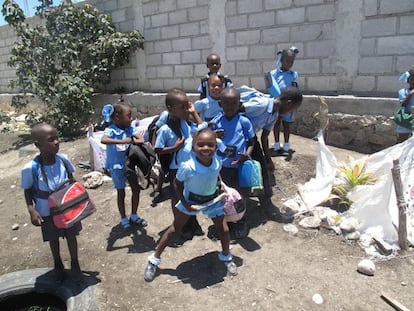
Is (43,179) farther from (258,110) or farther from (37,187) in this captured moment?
(258,110)

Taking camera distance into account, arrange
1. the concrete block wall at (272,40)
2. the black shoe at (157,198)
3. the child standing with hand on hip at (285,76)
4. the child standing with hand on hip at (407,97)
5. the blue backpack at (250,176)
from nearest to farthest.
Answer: the blue backpack at (250,176) < the child standing with hand on hip at (407,97) < the black shoe at (157,198) < the child standing with hand on hip at (285,76) < the concrete block wall at (272,40)

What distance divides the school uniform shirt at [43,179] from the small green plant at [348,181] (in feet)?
9.45

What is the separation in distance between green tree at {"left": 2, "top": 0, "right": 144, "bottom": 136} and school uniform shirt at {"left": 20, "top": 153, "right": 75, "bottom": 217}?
19.1 feet

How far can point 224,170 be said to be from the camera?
3.61 meters

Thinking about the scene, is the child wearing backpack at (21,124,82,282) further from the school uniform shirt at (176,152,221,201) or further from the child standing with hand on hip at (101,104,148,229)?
the school uniform shirt at (176,152,221,201)

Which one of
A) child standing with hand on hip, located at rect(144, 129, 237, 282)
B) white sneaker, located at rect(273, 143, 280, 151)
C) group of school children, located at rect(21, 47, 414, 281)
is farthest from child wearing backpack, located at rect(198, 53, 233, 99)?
child standing with hand on hip, located at rect(144, 129, 237, 282)

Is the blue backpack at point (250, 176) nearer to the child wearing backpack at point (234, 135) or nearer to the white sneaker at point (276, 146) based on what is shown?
the child wearing backpack at point (234, 135)

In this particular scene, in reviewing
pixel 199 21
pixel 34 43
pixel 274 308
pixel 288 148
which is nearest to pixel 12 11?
pixel 34 43

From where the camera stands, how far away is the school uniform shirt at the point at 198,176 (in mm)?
2773

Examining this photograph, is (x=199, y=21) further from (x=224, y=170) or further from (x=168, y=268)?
(x=168, y=268)

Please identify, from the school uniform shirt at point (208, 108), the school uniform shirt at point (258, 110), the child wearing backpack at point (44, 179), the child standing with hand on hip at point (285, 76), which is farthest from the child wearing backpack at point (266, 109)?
the child wearing backpack at point (44, 179)

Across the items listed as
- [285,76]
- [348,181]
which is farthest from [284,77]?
[348,181]

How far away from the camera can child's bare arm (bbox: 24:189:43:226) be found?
278 centimetres

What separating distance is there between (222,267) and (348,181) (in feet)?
6.13
